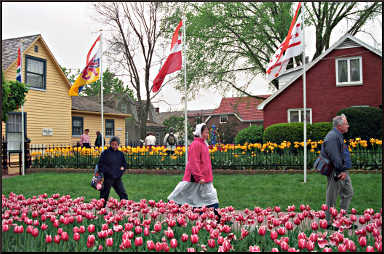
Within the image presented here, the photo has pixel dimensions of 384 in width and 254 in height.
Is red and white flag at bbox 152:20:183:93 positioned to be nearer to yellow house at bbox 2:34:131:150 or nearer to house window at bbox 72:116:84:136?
yellow house at bbox 2:34:131:150

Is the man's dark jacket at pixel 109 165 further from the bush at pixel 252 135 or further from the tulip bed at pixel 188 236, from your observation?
the bush at pixel 252 135

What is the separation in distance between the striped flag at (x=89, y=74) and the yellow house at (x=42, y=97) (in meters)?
8.00

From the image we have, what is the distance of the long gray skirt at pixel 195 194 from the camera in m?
5.77

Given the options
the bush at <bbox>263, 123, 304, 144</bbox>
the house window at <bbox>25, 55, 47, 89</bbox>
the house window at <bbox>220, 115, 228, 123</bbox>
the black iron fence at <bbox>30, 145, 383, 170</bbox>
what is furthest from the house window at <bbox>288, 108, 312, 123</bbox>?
the house window at <bbox>220, 115, 228, 123</bbox>

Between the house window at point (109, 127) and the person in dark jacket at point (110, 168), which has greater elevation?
the house window at point (109, 127)

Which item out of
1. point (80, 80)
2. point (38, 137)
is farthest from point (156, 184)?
point (38, 137)

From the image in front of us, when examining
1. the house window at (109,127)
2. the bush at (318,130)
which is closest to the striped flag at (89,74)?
the bush at (318,130)

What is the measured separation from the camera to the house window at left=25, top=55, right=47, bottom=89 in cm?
1973

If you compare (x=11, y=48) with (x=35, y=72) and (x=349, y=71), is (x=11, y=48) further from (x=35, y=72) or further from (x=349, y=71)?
(x=349, y=71)

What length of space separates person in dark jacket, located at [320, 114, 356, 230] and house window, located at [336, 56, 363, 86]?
16.9 metres

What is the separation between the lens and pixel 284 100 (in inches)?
890

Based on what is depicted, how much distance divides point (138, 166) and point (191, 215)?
9649mm

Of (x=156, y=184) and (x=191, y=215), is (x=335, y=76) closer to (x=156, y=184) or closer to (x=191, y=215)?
(x=156, y=184)

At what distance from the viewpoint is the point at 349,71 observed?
20.7 meters
